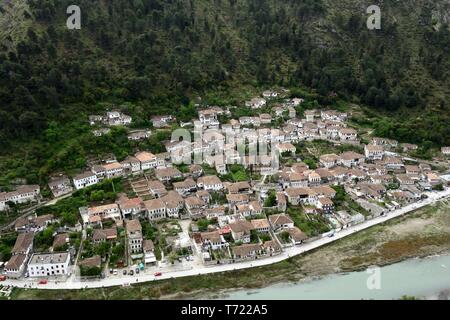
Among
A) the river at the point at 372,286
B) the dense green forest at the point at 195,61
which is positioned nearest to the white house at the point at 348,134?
the dense green forest at the point at 195,61

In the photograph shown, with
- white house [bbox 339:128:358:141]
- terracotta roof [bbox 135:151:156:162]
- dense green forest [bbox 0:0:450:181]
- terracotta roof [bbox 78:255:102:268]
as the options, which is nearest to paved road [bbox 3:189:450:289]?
terracotta roof [bbox 78:255:102:268]

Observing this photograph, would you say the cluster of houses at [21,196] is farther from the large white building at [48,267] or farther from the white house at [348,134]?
the white house at [348,134]

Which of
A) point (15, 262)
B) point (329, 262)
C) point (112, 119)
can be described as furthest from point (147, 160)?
point (329, 262)

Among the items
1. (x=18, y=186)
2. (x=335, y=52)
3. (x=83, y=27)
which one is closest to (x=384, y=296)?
(x=18, y=186)

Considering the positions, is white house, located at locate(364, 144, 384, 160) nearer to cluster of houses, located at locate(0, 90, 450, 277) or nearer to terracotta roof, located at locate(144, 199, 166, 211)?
cluster of houses, located at locate(0, 90, 450, 277)

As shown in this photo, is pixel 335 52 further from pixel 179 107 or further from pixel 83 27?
pixel 83 27

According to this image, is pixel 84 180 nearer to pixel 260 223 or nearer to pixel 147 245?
pixel 147 245
